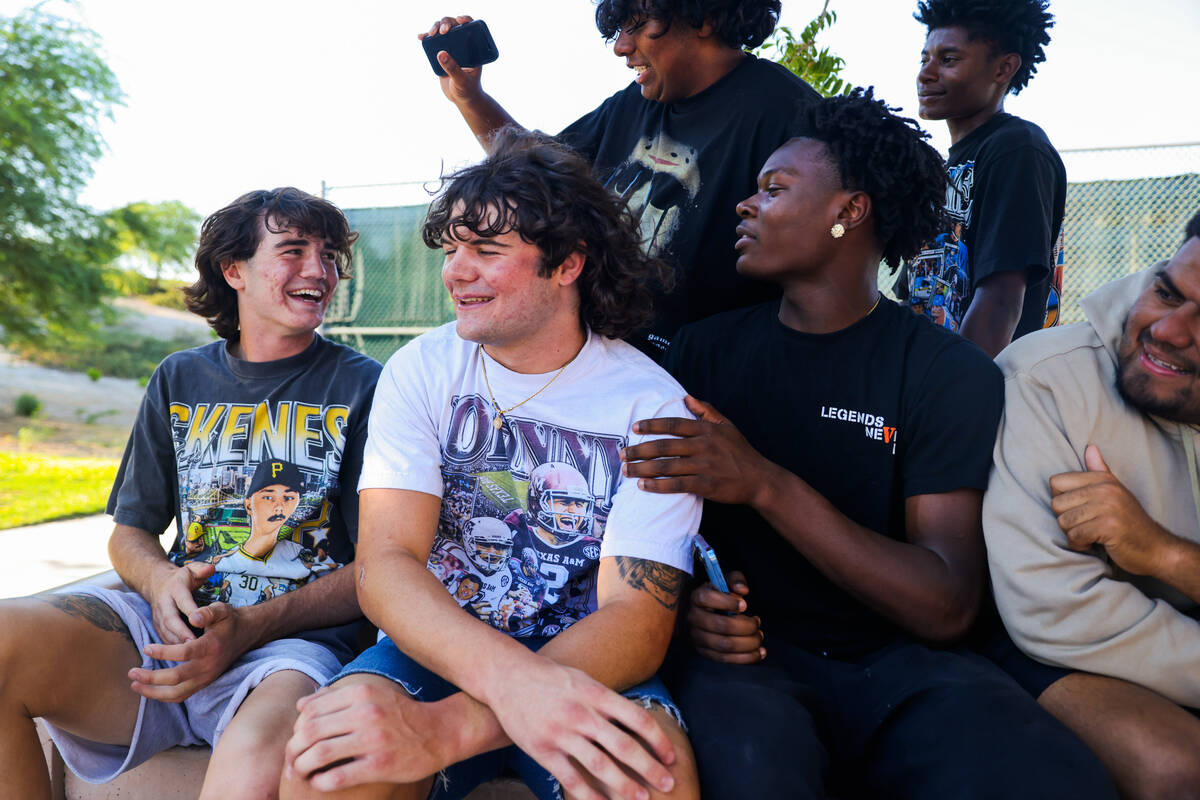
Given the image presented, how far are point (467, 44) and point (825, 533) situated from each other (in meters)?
2.14

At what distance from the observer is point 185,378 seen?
109 inches

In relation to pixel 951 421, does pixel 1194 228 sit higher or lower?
higher

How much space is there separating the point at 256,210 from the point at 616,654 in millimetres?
1990

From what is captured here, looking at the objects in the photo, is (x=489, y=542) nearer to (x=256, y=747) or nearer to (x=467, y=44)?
(x=256, y=747)

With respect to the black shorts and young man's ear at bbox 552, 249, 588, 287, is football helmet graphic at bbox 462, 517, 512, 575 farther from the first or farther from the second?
the black shorts

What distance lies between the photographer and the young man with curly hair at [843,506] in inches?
71.2

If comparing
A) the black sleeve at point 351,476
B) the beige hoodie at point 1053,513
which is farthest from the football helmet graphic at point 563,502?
the beige hoodie at point 1053,513

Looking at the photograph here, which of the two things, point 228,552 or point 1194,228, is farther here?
point 228,552

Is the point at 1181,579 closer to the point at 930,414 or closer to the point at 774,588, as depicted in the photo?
the point at 930,414

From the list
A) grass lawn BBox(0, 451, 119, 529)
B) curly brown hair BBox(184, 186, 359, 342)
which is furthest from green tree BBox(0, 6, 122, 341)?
curly brown hair BBox(184, 186, 359, 342)

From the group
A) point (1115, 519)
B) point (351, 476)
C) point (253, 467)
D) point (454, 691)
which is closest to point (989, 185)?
point (1115, 519)

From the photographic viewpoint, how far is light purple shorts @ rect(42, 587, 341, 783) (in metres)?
2.23

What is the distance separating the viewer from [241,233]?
9.46 ft

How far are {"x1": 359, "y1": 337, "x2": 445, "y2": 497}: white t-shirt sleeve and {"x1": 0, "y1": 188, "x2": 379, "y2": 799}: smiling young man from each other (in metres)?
0.48
